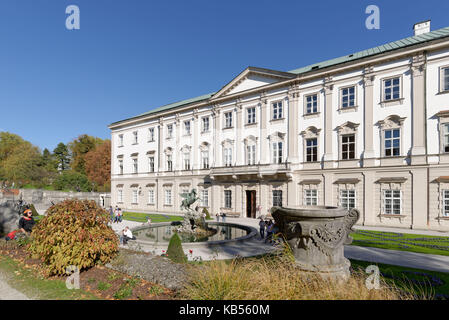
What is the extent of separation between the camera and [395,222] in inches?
831

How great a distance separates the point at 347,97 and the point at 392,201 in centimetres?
1038

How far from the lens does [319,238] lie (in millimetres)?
6246

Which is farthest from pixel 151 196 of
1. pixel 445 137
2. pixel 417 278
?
pixel 445 137

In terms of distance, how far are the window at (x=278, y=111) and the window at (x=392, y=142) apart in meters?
10.3

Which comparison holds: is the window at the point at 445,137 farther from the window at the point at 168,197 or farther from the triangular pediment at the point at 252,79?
the window at the point at 168,197

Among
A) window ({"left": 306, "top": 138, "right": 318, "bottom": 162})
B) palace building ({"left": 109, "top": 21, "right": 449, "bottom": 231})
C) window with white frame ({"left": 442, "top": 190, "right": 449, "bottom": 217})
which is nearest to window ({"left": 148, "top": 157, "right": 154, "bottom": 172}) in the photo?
palace building ({"left": 109, "top": 21, "right": 449, "bottom": 231})

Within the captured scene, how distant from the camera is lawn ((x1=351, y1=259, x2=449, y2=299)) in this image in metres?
7.61

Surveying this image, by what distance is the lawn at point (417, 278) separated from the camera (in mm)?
7613

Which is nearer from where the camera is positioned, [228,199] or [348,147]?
[348,147]

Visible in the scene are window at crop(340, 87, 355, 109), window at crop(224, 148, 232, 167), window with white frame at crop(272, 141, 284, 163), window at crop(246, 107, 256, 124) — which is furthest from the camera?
window at crop(224, 148, 232, 167)

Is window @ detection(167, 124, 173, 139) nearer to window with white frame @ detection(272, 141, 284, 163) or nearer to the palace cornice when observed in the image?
the palace cornice

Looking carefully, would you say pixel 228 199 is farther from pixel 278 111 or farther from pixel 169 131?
pixel 169 131

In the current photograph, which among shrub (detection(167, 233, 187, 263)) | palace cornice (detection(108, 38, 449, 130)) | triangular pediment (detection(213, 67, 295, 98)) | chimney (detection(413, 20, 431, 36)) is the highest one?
chimney (detection(413, 20, 431, 36))

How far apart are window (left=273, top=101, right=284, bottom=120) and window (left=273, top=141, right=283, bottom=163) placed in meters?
3.02
